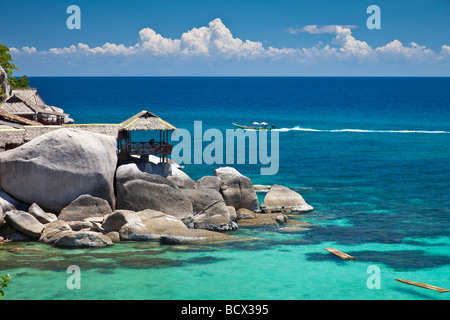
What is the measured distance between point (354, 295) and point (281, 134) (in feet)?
197

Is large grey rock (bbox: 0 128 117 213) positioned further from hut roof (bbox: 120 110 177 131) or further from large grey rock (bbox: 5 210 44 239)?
hut roof (bbox: 120 110 177 131)

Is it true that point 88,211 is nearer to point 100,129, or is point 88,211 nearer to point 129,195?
point 129,195

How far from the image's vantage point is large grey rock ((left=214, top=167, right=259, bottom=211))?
120ft

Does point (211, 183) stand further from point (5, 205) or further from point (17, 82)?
point (17, 82)

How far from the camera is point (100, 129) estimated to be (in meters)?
35.7

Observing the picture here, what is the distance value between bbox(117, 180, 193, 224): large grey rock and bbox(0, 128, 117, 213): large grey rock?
113 centimetres

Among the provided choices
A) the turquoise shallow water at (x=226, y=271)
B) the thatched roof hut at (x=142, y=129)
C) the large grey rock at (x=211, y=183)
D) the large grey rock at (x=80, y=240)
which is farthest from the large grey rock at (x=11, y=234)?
the large grey rock at (x=211, y=183)

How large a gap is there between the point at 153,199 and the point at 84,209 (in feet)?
12.1

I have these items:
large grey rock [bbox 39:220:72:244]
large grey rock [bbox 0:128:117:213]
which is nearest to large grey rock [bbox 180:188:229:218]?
large grey rock [bbox 0:128:117:213]

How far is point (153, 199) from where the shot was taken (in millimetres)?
32688

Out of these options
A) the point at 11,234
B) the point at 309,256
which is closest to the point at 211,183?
the point at 309,256

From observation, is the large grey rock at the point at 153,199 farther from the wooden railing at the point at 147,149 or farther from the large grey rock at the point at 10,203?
the large grey rock at the point at 10,203

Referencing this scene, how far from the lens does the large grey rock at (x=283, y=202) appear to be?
36.8m

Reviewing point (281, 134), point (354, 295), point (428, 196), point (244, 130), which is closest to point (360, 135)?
point (281, 134)
